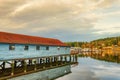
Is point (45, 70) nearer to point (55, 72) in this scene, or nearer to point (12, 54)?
point (55, 72)

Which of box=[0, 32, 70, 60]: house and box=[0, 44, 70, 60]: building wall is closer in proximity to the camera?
box=[0, 44, 70, 60]: building wall

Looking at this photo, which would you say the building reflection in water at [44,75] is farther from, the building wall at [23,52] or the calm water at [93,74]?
the building wall at [23,52]

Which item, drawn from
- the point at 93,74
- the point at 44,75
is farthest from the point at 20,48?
the point at 93,74

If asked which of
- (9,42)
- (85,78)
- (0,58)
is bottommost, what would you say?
(85,78)

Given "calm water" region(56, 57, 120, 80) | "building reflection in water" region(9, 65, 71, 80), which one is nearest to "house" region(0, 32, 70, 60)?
"building reflection in water" region(9, 65, 71, 80)

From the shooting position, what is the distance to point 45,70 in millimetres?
45594

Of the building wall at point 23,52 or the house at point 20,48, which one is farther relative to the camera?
the house at point 20,48

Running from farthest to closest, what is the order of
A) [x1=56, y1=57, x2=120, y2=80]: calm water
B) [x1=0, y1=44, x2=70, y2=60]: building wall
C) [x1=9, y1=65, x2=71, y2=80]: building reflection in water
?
1. [x1=56, y1=57, x2=120, y2=80]: calm water
2. [x1=9, y1=65, x2=71, y2=80]: building reflection in water
3. [x1=0, y1=44, x2=70, y2=60]: building wall

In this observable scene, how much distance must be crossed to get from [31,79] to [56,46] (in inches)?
711

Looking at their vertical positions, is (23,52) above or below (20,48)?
below

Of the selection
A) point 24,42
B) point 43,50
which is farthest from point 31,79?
point 43,50

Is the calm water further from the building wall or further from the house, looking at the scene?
the house

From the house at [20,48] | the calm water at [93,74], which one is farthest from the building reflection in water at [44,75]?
the house at [20,48]

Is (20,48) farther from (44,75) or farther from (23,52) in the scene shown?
(44,75)
